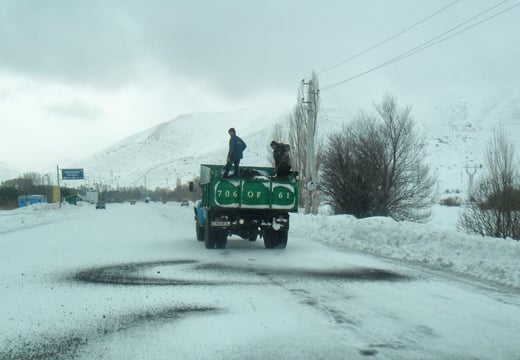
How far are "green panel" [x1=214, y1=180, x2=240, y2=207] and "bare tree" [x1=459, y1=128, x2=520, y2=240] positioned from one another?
33.3 feet

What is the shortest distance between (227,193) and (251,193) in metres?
0.68

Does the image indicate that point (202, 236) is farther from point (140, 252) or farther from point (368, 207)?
point (368, 207)

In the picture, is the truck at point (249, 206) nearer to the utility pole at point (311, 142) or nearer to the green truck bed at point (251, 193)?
the green truck bed at point (251, 193)

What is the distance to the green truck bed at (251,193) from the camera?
1476cm

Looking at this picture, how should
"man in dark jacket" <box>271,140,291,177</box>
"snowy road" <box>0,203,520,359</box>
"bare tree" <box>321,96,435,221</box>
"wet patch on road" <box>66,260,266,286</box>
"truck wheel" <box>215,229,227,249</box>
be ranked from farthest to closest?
"bare tree" <box>321,96,435,221</box>, "man in dark jacket" <box>271,140,291,177</box>, "truck wheel" <box>215,229,227,249</box>, "wet patch on road" <box>66,260,266,286</box>, "snowy road" <box>0,203,520,359</box>

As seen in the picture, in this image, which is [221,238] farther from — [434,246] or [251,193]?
[434,246]

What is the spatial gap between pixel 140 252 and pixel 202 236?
3.64 m

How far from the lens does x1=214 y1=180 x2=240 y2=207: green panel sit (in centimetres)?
1473

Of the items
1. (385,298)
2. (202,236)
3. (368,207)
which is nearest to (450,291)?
(385,298)

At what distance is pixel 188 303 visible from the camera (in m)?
7.84

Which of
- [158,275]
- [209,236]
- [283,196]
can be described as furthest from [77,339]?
[283,196]

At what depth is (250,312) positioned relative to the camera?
726cm

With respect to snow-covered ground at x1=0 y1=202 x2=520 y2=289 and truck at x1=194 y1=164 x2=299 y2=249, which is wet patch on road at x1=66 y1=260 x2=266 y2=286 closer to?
truck at x1=194 y1=164 x2=299 y2=249

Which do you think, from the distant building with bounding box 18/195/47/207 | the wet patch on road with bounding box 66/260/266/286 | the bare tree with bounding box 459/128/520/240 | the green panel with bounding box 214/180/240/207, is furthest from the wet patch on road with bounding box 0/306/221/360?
the distant building with bounding box 18/195/47/207
